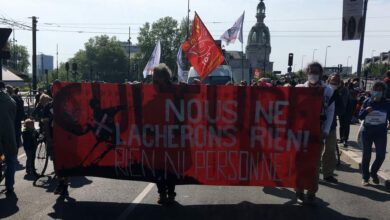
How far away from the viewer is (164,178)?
6629 millimetres

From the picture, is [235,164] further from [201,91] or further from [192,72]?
[192,72]

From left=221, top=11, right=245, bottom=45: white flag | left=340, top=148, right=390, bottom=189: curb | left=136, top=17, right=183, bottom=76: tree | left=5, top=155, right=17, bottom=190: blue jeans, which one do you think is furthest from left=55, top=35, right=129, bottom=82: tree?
left=5, top=155, right=17, bottom=190: blue jeans

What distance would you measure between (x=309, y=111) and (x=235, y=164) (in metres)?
1.24

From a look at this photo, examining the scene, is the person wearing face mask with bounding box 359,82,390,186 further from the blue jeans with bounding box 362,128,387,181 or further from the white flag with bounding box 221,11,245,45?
the white flag with bounding box 221,11,245,45

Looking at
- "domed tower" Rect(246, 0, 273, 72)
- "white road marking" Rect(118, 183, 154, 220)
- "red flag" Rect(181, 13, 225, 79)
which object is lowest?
"white road marking" Rect(118, 183, 154, 220)

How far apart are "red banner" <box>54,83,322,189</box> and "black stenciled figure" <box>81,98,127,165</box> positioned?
0.01 meters

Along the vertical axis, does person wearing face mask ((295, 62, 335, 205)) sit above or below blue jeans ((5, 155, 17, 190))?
above

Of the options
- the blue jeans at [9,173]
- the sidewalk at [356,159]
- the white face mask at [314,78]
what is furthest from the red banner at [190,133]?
the sidewalk at [356,159]

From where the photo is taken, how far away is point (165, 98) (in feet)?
21.6

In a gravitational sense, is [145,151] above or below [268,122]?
below

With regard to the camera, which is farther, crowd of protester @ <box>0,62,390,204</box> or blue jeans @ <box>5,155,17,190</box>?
blue jeans @ <box>5,155,17,190</box>

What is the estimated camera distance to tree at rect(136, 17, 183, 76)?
11288cm

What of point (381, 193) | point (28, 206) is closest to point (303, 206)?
point (381, 193)

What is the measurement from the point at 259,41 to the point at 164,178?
144 m
